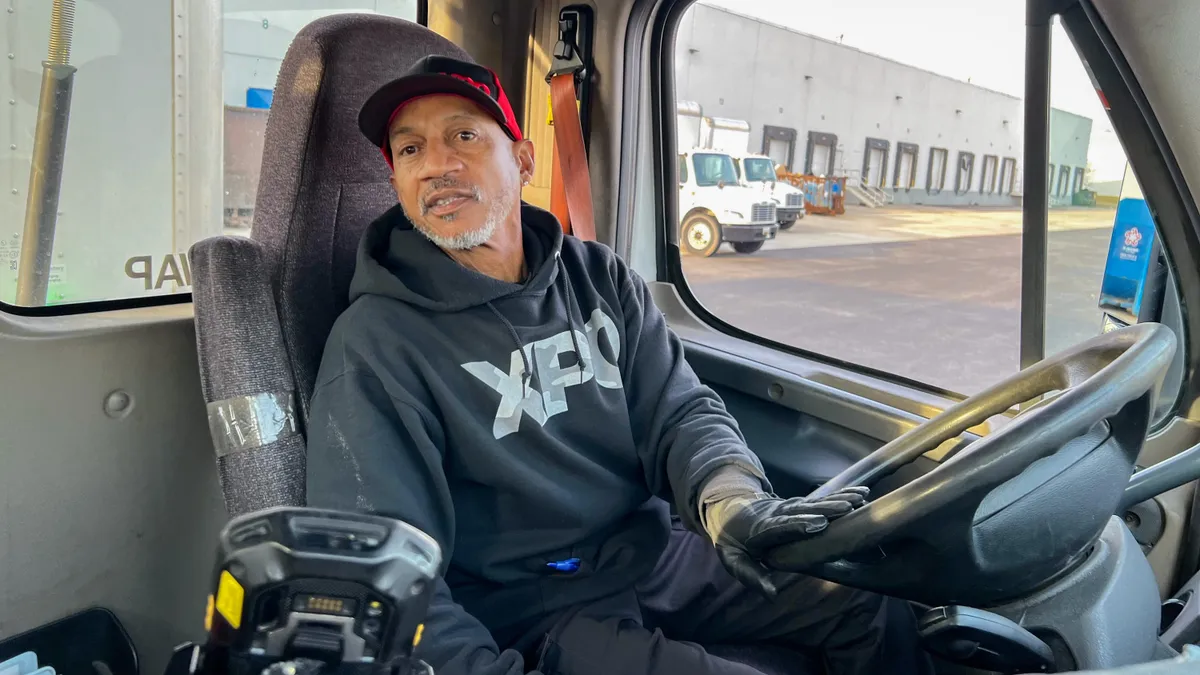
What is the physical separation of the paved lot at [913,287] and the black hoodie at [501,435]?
68cm

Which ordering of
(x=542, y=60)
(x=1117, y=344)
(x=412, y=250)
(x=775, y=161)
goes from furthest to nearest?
(x=775, y=161) < (x=542, y=60) < (x=412, y=250) < (x=1117, y=344)

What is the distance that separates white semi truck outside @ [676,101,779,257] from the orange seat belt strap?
0.44 meters

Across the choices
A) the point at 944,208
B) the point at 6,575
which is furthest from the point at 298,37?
the point at 944,208

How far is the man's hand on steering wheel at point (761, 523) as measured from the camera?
1.07 m

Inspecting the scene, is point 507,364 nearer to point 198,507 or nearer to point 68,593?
point 198,507

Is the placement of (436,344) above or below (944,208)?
below

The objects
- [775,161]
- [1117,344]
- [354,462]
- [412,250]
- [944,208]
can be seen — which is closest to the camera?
[1117,344]

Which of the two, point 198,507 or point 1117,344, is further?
point 198,507

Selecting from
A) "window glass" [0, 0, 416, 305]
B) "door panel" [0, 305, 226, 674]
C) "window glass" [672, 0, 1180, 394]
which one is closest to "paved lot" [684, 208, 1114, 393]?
"window glass" [672, 0, 1180, 394]

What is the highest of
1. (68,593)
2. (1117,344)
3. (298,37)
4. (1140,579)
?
(298,37)

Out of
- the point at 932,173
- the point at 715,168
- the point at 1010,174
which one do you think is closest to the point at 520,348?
the point at 1010,174

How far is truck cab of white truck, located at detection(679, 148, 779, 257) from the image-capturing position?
272 centimetres

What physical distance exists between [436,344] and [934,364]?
160 cm

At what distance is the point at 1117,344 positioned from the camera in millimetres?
1093
